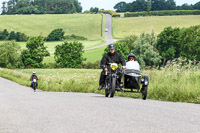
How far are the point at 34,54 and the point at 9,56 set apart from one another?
713cm

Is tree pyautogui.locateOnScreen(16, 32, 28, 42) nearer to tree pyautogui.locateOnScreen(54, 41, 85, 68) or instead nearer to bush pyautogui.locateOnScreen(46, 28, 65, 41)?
bush pyautogui.locateOnScreen(46, 28, 65, 41)

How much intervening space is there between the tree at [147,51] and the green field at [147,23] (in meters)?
42.6

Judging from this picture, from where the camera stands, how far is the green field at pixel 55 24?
463ft

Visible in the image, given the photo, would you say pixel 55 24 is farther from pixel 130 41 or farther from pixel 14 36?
pixel 130 41

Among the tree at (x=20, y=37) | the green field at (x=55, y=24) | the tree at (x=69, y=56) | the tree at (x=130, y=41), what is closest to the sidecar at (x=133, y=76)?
the tree at (x=69, y=56)

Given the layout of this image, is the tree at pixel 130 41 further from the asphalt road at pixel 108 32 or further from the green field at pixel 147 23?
the green field at pixel 147 23

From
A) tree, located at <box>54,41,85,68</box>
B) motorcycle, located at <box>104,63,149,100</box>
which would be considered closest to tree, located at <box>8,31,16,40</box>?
tree, located at <box>54,41,85,68</box>

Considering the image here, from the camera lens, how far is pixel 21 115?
7820 mm

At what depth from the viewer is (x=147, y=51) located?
82.9m

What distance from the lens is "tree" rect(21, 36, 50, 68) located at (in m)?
95.6

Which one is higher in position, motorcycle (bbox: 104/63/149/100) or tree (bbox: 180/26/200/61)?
motorcycle (bbox: 104/63/149/100)

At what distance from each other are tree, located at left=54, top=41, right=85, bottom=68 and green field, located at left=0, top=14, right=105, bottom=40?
30.6m

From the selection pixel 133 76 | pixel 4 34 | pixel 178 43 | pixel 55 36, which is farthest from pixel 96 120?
pixel 4 34

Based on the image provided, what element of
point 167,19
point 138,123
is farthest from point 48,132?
point 167,19
